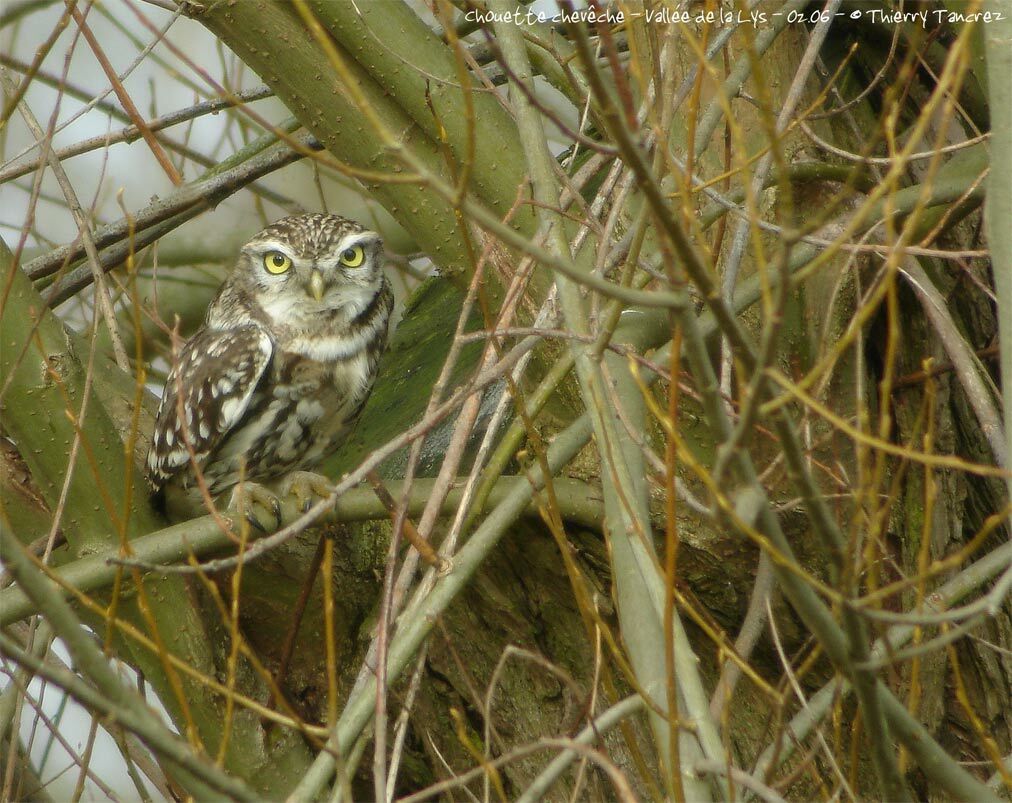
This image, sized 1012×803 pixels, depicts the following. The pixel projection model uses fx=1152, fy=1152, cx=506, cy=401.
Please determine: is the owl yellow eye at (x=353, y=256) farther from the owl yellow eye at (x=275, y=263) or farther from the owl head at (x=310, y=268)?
the owl yellow eye at (x=275, y=263)

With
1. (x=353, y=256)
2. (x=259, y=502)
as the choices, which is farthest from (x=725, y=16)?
(x=259, y=502)

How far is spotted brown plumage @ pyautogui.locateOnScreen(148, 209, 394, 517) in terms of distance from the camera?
404 cm

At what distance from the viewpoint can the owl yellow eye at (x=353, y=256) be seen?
13.9 feet

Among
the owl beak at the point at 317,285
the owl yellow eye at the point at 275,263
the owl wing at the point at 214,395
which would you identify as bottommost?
the owl wing at the point at 214,395

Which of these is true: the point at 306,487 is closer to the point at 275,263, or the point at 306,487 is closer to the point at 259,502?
the point at 259,502

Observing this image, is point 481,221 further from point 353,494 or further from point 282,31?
point 282,31

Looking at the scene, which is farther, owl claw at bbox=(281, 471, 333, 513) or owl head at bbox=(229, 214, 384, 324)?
owl head at bbox=(229, 214, 384, 324)

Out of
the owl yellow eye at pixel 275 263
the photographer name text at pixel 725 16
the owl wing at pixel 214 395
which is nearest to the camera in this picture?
the photographer name text at pixel 725 16

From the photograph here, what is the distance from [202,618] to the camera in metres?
3.48

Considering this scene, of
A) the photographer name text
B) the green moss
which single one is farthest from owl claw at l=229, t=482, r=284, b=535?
the photographer name text

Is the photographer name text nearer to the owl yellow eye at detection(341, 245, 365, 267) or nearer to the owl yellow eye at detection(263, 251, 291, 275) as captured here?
the owl yellow eye at detection(341, 245, 365, 267)

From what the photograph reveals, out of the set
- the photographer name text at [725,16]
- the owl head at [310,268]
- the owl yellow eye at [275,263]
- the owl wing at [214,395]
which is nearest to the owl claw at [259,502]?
the owl wing at [214,395]

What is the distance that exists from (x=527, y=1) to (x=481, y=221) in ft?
9.83

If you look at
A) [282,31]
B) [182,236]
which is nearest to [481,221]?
[282,31]
